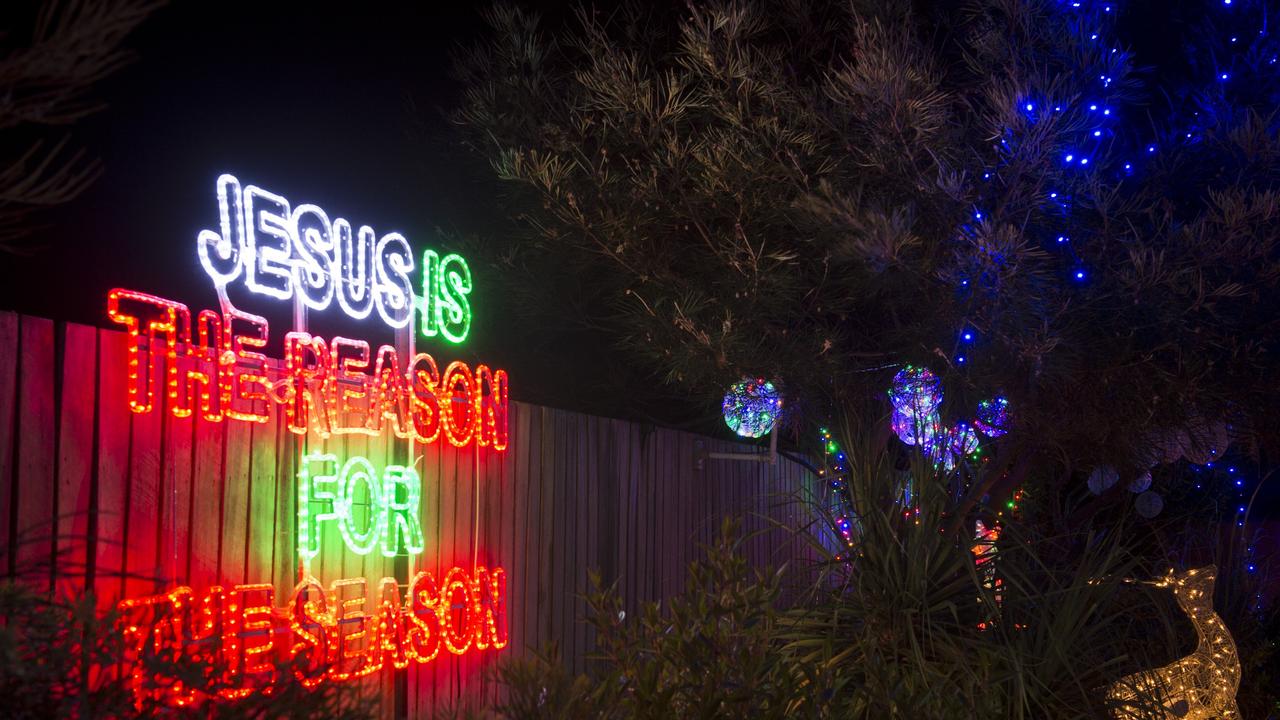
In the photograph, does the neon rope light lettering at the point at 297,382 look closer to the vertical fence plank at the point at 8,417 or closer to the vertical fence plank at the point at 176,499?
the vertical fence plank at the point at 176,499

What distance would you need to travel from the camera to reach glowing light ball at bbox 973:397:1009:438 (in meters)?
5.46

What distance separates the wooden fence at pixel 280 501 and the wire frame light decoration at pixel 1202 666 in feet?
5.77

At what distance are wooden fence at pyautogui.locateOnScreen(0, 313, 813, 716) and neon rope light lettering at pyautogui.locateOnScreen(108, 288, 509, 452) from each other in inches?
3.4

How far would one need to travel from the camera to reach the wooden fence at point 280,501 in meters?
3.37

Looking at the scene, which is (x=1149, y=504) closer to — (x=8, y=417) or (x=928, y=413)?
(x=928, y=413)

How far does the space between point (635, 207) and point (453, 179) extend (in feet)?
5.35

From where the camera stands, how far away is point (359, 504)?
4.69 meters

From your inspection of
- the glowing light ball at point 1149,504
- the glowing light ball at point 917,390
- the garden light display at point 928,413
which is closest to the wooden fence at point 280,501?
the garden light display at point 928,413

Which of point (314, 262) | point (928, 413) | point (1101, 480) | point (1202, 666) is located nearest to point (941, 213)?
point (928, 413)

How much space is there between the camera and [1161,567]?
6.07 meters

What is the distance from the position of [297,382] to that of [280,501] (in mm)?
462

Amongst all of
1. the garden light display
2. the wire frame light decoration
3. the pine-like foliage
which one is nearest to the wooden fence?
the garden light display

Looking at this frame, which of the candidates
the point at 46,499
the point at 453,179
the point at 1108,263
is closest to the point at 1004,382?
the point at 1108,263

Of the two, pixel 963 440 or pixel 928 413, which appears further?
pixel 928 413
